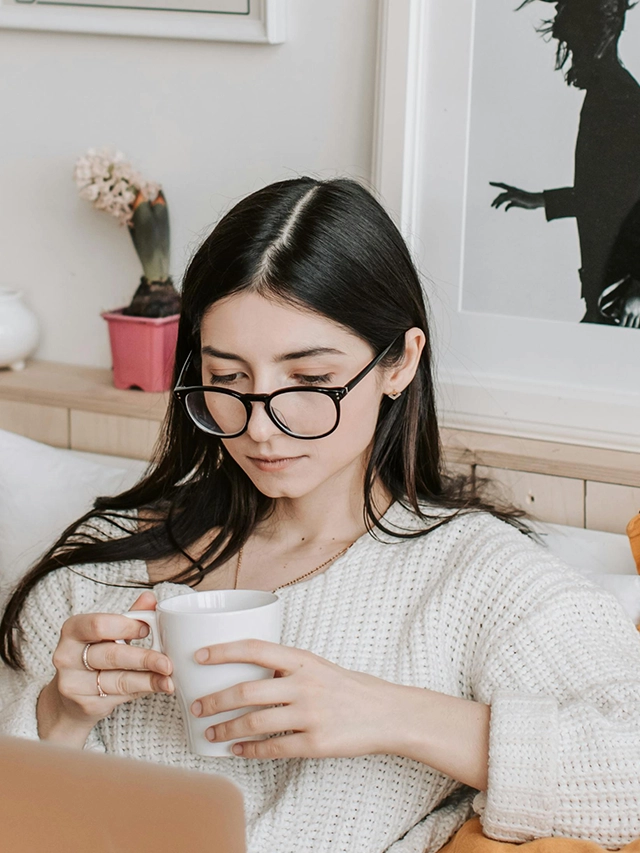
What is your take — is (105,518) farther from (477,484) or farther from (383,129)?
(383,129)

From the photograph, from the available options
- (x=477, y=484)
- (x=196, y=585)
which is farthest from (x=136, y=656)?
(x=477, y=484)

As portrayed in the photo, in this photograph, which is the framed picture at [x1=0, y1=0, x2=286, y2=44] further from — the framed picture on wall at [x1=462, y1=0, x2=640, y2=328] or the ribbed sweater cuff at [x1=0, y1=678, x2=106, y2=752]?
the ribbed sweater cuff at [x1=0, y1=678, x2=106, y2=752]

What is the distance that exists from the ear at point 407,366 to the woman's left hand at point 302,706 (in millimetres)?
345

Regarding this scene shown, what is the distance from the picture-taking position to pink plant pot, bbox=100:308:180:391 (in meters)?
1.79

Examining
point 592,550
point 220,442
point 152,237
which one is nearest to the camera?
point 220,442

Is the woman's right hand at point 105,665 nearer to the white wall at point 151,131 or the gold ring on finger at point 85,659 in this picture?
the gold ring on finger at point 85,659

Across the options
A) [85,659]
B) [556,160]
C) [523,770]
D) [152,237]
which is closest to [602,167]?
[556,160]

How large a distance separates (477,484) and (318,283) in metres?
0.52

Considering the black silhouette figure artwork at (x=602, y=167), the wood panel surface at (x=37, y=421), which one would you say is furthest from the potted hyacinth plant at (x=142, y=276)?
the black silhouette figure artwork at (x=602, y=167)

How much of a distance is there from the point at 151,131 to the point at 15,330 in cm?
43

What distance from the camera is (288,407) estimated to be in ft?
3.45

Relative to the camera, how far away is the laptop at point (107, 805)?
0.50 metres

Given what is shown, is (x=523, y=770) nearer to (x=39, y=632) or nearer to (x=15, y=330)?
(x=39, y=632)

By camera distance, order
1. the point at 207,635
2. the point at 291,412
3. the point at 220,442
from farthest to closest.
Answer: the point at 220,442 < the point at 291,412 < the point at 207,635
